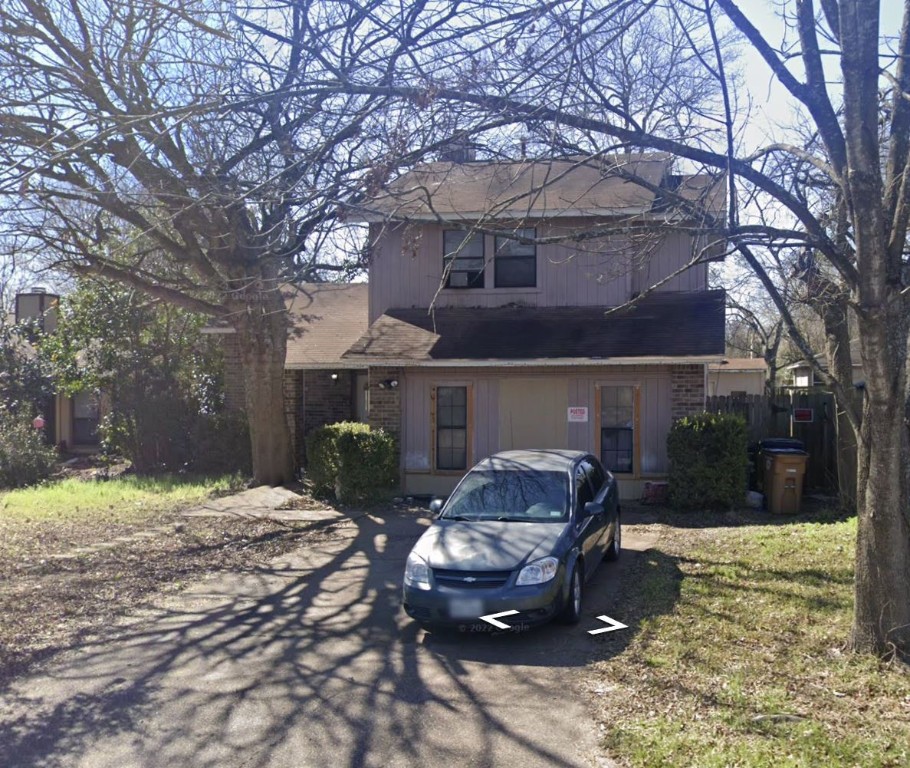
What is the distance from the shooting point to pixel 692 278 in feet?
53.7

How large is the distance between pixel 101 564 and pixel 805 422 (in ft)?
38.7

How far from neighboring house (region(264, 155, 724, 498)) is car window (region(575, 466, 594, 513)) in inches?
186

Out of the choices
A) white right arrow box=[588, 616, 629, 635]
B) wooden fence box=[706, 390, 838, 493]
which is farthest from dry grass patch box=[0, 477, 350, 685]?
wooden fence box=[706, 390, 838, 493]

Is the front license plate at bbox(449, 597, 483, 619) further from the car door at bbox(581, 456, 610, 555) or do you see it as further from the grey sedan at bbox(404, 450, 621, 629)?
the car door at bbox(581, 456, 610, 555)

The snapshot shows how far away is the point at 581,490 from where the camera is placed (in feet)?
30.5

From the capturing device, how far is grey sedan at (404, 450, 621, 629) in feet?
24.4

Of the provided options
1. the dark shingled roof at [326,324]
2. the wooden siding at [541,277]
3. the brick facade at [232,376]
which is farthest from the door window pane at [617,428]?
the brick facade at [232,376]

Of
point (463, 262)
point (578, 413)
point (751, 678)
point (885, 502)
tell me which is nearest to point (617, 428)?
point (578, 413)

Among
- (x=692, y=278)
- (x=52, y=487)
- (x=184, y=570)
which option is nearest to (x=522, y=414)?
(x=692, y=278)

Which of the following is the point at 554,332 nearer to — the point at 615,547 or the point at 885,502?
the point at 615,547

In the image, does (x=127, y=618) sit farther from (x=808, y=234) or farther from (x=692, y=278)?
(x=692, y=278)

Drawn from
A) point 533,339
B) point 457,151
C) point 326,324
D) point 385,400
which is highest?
point 457,151

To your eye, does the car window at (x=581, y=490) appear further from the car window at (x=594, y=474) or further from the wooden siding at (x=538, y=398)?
the wooden siding at (x=538, y=398)

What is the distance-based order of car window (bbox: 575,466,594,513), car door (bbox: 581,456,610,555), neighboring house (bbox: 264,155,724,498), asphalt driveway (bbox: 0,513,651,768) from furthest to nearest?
1. neighboring house (bbox: 264,155,724,498)
2. car door (bbox: 581,456,610,555)
3. car window (bbox: 575,466,594,513)
4. asphalt driveway (bbox: 0,513,651,768)
